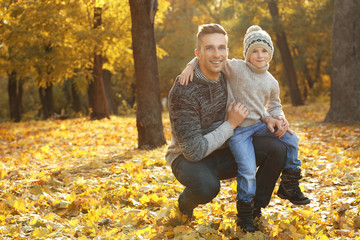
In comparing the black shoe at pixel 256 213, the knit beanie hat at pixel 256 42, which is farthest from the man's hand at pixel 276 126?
the black shoe at pixel 256 213

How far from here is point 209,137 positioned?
10.6ft

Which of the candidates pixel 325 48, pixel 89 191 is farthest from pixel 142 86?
pixel 325 48

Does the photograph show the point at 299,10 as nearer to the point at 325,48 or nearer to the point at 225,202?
the point at 325,48

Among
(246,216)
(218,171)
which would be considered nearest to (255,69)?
(218,171)

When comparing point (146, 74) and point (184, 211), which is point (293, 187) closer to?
point (184, 211)

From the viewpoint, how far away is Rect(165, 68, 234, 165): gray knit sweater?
3.21m

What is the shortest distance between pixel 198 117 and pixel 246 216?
955 mm

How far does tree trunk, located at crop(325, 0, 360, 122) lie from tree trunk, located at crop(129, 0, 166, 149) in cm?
483

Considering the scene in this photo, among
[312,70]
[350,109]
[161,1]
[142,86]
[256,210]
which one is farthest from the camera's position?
[312,70]

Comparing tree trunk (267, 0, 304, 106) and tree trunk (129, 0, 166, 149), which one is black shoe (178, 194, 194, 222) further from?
tree trunk (267, 0, 304, 106)

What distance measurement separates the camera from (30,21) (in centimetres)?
1125

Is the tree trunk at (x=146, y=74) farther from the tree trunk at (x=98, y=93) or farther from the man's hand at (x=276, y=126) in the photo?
the tree trunk at (x=98, y=93)

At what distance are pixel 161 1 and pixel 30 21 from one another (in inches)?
185

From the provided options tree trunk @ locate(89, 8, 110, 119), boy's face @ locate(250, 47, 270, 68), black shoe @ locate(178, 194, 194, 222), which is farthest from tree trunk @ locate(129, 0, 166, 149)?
tree trunk @ locate(89, 8, 110, 119)
